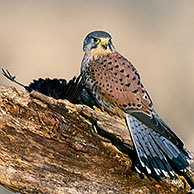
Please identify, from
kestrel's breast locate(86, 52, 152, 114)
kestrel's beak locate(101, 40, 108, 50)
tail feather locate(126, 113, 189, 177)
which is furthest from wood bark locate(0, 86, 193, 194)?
kestrel's beak locate(101, 40, 108, 50)

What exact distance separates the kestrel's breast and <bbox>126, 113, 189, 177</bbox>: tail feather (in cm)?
22

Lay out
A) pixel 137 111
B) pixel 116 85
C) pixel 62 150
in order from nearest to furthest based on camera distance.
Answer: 1. pixel 62 150
2. pixel 137 111
3. pixel 116 85

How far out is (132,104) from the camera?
9.34ft

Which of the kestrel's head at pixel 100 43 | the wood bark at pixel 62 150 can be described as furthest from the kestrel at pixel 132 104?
the wood bark at pixel 62 150

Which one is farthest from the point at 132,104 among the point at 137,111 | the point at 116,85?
the point at 116,85

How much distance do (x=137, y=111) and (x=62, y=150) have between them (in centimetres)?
71

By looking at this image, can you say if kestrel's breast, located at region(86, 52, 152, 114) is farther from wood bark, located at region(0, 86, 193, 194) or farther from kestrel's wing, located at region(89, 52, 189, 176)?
wood bark, located at region(0, 86, 193, 194)

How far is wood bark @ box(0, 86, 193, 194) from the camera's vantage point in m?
2.56

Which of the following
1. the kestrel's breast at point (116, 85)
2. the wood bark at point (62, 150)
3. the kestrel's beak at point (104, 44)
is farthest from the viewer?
the kestrel's beak at point (104, 44)

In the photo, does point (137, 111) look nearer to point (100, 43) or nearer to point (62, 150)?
point (62, 150)

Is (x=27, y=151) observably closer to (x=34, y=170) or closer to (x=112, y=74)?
(x=34, y=170)

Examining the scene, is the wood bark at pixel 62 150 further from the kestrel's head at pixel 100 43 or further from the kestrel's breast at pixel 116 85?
the kestrel's head at pixel 100 43

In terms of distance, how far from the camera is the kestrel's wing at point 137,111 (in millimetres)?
2588

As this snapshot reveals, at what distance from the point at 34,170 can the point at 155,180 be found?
0.95m
